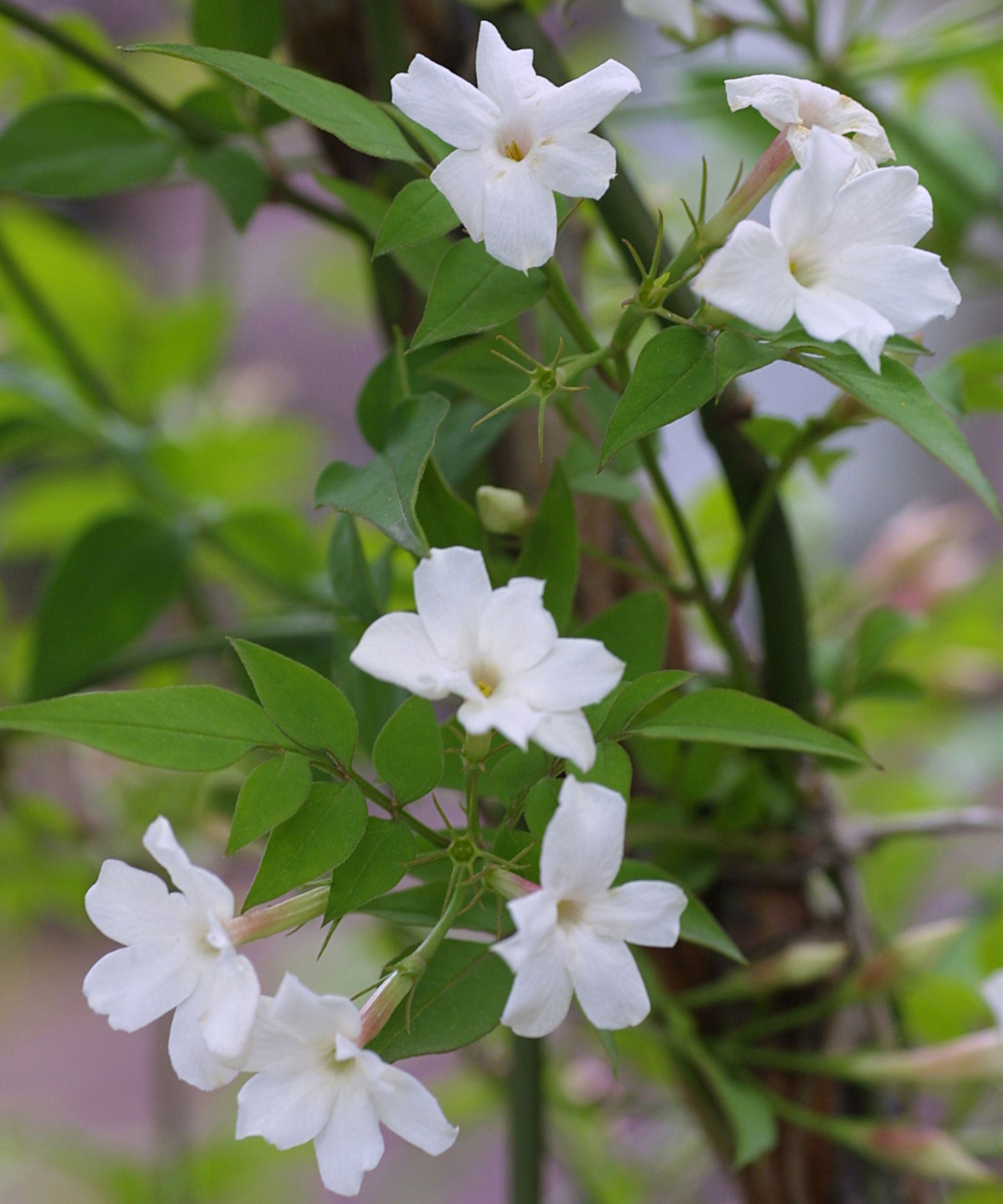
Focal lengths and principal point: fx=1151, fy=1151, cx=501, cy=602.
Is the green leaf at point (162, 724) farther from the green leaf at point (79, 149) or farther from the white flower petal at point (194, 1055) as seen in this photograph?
the green leaf at point (79, 149)

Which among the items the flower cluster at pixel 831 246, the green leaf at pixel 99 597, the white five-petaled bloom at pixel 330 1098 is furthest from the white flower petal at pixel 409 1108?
the green leaf at pixel 99 597

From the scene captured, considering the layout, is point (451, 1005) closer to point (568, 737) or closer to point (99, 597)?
point (568, 737)

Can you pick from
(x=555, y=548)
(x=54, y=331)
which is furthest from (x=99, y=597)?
Answer: (x=555, y=548)

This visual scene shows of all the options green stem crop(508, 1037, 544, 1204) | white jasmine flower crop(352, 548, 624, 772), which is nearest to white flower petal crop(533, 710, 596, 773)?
white jasmine flower crop(352, 548, 624, 772)

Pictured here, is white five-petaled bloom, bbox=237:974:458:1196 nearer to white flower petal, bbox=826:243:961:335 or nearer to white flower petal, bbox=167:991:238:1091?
white flower petal, bbox=167:991:238:1091

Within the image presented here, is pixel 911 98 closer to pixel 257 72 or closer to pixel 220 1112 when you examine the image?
pixel 257 72
